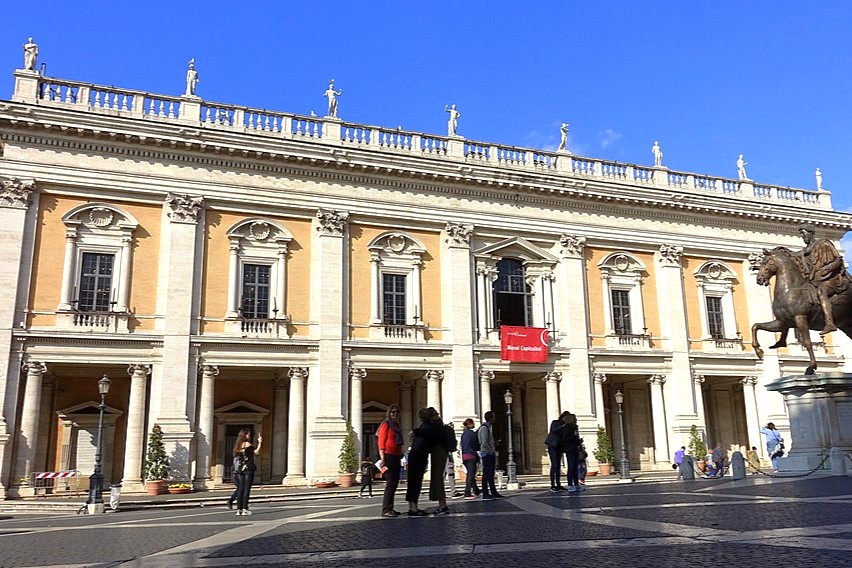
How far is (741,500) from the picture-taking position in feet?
32.8

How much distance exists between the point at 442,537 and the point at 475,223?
22520 millimetres

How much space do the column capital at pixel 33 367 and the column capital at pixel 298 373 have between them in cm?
795

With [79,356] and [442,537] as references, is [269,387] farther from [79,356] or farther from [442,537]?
[442,537]

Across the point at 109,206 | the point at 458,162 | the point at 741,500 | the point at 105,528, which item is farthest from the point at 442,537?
the point at 458,162

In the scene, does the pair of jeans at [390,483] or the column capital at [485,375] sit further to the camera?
the column capital at [485,375]

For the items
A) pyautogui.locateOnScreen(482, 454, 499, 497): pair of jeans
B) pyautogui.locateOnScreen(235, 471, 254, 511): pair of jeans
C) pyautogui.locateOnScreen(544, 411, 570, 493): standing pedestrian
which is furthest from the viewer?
pyautogui.locateOnScreen(544, 411, 570, 493): standing pedestrian

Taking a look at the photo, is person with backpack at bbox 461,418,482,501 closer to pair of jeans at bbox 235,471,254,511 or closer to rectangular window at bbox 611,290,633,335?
pair of jeans at bbox 235,471,254,511

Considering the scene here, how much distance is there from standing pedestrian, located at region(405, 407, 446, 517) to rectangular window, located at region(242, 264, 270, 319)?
53.3ft

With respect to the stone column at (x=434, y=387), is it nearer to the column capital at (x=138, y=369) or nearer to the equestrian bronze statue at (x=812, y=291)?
the column capital at (x=138, y=369)

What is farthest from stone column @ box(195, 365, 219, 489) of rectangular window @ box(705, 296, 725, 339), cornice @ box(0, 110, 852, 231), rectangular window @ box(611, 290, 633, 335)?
rectangular window @ box(705, 296, 725, 339)

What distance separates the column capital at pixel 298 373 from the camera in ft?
83.1

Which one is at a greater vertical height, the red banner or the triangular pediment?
the triangular pediment

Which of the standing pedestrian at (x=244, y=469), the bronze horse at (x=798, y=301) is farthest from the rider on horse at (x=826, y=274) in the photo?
the standing pedestrian at (x=244, y=469)

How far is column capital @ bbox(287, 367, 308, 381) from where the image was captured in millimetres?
25328
